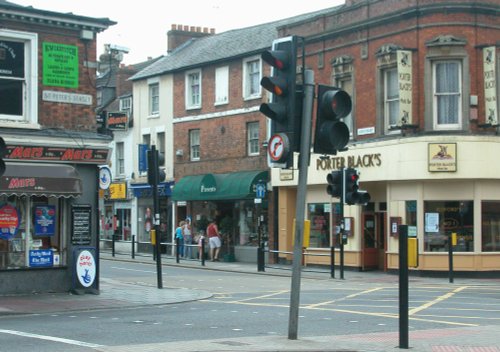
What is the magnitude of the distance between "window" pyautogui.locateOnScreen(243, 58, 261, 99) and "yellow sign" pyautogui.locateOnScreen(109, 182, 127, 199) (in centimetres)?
1153

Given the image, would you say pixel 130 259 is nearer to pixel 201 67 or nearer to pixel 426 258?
pixel 201 67

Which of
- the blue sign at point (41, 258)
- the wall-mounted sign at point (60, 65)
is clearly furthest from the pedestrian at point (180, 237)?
the wall-mounted sign at point (60, 65)

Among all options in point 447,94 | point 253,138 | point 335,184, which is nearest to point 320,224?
point 253,138

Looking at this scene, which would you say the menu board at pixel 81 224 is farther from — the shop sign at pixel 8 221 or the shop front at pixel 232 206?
the shop front at pixel 232 206

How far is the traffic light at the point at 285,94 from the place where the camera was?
11.9 m

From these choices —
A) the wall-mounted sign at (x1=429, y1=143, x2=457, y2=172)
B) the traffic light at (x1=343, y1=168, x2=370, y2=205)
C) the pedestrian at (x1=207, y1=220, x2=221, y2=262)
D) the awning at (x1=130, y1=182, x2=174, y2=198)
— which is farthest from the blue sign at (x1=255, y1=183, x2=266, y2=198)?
the traffic light at (x1=343, y1=168, x2=370, y2=205)

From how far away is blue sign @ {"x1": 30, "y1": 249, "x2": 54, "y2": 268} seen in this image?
67.8 ft

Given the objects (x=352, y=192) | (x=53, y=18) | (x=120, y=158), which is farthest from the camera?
(x=120, y=158)

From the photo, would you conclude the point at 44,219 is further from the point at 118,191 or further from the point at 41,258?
the point at 118,191

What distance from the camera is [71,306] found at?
18.5 m

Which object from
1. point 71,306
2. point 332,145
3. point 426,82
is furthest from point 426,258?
point 332,145

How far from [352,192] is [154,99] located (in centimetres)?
2334

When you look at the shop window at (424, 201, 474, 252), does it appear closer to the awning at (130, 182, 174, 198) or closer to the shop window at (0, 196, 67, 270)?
the shop window at (0, 196, 67, 270)

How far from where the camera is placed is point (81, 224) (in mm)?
21234
